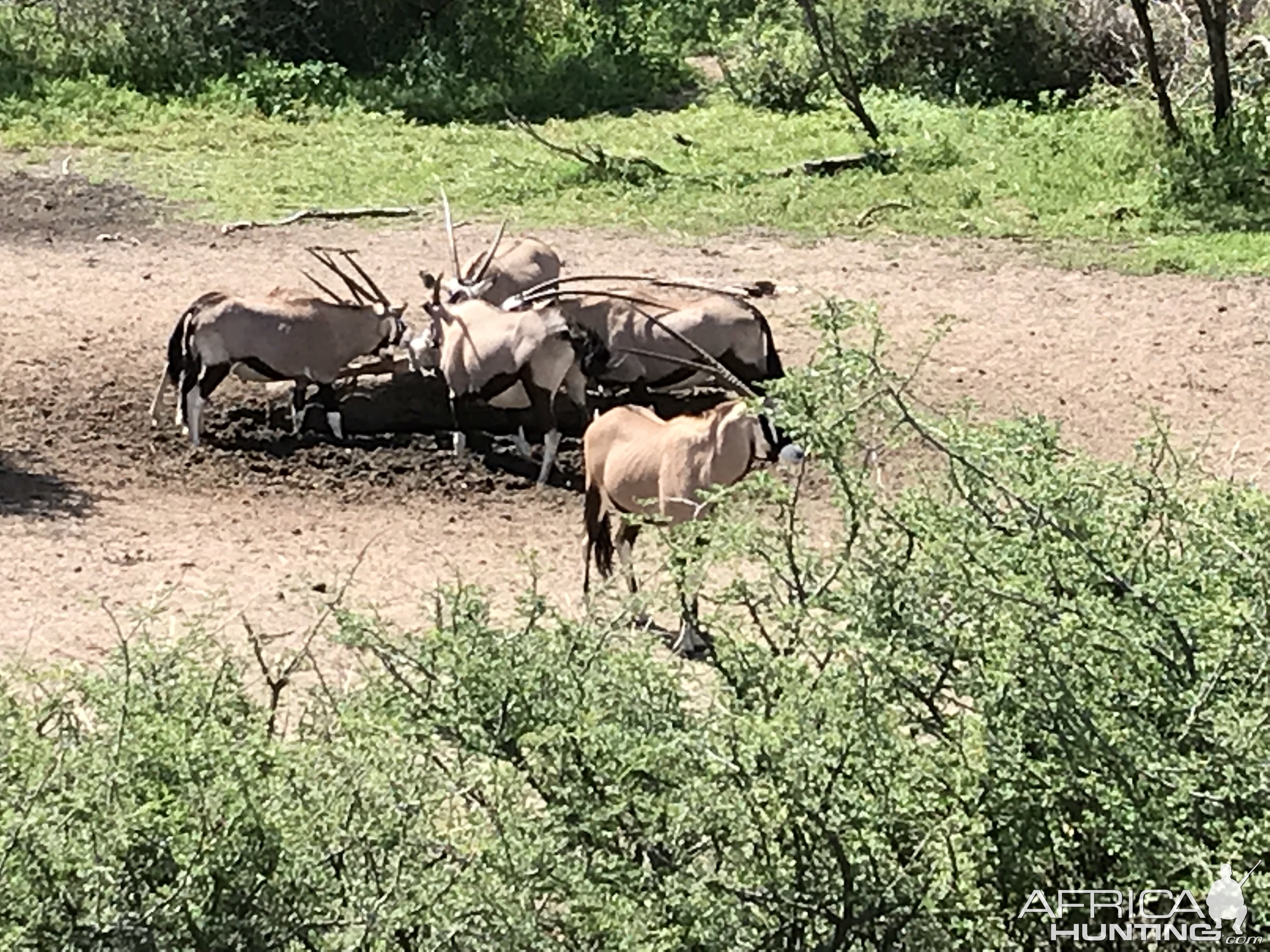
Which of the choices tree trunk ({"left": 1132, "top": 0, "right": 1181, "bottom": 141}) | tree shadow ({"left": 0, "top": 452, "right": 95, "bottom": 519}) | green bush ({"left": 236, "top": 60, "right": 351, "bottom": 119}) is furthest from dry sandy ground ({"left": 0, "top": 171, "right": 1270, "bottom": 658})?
green bush ({"left": 236, "top": 60, "right": 351, "bottom": 119})

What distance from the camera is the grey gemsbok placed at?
894cm

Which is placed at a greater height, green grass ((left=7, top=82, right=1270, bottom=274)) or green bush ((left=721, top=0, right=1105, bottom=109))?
green bush ((left=721, top=0, right=1105, bottom=109))

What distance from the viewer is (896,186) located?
13859 millimetres

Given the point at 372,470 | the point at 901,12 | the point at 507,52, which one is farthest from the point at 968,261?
the point at 507,52

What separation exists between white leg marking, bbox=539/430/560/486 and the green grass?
4314mm

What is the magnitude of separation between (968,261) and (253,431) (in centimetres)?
504

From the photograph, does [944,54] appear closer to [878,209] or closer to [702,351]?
[878,209]

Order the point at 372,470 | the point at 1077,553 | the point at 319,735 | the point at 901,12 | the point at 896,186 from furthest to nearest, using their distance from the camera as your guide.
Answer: the point at 901,12
the point at 896,186
the point at 372,470
the point at 319,735
the point at 1077,553

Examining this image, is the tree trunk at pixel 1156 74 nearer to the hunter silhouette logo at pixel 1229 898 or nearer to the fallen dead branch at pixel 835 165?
the fallen dead branch at pixel 835 165

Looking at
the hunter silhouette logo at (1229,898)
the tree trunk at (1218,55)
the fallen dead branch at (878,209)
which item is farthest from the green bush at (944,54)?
the hunter silhouette logo at (1229,898)

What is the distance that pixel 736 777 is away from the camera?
337 cm

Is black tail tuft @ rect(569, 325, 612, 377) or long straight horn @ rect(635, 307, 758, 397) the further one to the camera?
black tail tuft @ rect(569, 325, 612, 377)

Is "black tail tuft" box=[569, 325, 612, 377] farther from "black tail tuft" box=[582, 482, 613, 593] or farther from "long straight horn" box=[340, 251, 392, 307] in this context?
"black tail tuft" box=[582, 482, 613, 593]

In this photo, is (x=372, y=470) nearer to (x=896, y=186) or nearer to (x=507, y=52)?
(x=896, y=186)
